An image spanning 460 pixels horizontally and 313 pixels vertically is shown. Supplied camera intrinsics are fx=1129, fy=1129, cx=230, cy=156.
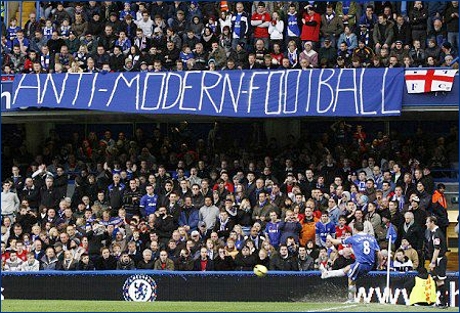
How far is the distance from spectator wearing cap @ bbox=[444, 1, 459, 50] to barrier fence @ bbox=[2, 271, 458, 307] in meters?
6.11

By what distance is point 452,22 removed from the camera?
927 inches

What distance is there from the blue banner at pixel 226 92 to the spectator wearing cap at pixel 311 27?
42.6 inches

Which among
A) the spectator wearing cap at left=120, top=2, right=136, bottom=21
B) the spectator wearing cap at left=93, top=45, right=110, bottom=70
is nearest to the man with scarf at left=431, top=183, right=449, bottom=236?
the spectator wearing cap at left=93, top=45, right=110, bottom=70

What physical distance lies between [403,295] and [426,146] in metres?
5.86

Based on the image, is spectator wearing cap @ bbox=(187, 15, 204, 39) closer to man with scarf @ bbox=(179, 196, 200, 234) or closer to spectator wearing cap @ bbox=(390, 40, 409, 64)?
spectator wearing cap @ bbox=(390, 40, 409, 64)

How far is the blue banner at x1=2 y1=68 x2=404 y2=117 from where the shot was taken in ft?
74.8

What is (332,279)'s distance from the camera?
19.2 meters

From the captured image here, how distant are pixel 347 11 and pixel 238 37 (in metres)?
2.63

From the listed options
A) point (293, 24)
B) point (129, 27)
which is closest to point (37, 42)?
point (129, 27)

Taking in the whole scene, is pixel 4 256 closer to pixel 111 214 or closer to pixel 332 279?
pixel 111 214

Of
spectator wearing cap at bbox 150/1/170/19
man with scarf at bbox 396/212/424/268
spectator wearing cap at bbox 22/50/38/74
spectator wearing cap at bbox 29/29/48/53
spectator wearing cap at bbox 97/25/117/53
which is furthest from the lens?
spectator wearing cap at bbox 150/1/170/19

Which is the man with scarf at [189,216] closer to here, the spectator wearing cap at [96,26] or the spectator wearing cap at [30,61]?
the spectator wearing cap at [30,61]

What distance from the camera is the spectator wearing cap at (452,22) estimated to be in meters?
23.3

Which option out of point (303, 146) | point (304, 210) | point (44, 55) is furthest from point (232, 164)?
point (44, 55)
